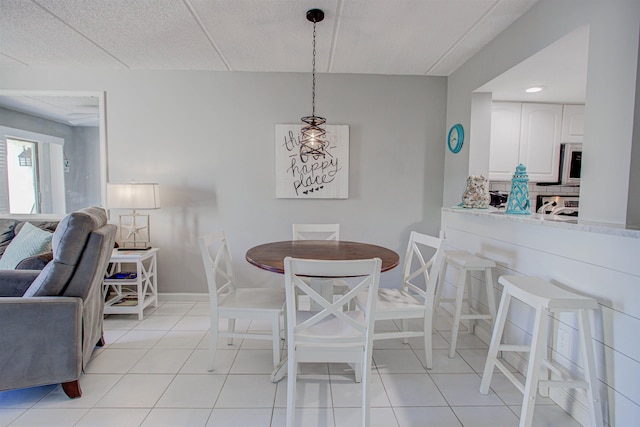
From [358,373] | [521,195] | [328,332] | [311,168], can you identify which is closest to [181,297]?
[311,168]

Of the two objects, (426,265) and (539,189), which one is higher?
(539,189)

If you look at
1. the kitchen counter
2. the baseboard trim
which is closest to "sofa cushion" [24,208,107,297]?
the baseboard trim

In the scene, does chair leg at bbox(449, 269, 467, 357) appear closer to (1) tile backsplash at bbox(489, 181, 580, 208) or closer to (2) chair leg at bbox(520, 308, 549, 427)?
(2) chair leg at bbox(520, 308, 549, 427)

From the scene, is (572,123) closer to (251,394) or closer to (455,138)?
(455,138)

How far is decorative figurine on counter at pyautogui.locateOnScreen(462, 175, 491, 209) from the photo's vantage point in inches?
102

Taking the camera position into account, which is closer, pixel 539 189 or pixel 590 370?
pixel 590 370

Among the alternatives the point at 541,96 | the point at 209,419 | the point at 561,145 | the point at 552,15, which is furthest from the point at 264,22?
the point at 561,145

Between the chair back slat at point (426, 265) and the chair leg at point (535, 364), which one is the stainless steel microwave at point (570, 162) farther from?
the chair leg at point (535, 364)

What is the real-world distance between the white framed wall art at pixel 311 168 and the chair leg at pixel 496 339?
5.74 feet

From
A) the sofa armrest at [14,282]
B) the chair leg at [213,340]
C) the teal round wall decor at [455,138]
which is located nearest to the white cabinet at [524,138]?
the teal round wall decor at [455,138]

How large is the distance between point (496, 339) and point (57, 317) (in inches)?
94.6

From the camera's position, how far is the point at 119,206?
270 centimetres

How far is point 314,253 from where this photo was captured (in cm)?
201

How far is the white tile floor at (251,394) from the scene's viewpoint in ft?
5.19
